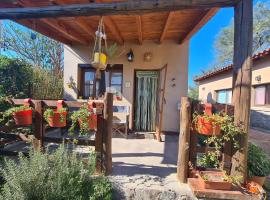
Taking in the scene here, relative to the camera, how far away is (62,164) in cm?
256

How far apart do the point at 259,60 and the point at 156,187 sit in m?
7.65

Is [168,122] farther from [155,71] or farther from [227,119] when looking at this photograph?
[227,119]

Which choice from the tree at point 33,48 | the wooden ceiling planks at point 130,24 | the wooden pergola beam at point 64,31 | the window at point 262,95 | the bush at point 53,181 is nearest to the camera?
the bush at point 53,181

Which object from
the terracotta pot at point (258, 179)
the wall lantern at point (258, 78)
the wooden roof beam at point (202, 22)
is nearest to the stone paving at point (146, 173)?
the terracotta pot at point (258, 179)

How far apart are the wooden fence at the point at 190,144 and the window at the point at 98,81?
3.17m

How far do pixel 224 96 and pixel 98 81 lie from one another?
8121 mm

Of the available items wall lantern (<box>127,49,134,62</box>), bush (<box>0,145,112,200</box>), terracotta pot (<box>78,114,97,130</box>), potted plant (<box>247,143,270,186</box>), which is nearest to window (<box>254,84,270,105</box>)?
wall lantern (<box>127,49,134,62</box>)

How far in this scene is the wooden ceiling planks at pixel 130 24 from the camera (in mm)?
3556

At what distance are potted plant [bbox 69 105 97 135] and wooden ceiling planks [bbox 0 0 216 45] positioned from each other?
1.77 metres

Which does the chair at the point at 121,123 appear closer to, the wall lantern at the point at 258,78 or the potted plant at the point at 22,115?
the potted plant at the point at 22,115

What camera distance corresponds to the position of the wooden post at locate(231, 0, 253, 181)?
8.20 ft

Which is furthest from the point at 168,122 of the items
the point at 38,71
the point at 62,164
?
the point at 38,71

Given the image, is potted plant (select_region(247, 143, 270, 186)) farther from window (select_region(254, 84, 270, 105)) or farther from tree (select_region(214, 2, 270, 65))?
tree (select_region(214, 2, 270, 65))

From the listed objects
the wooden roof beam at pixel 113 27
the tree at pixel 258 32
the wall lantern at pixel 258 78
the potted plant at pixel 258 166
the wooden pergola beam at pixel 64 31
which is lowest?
the potted plant at pixel 258 166
